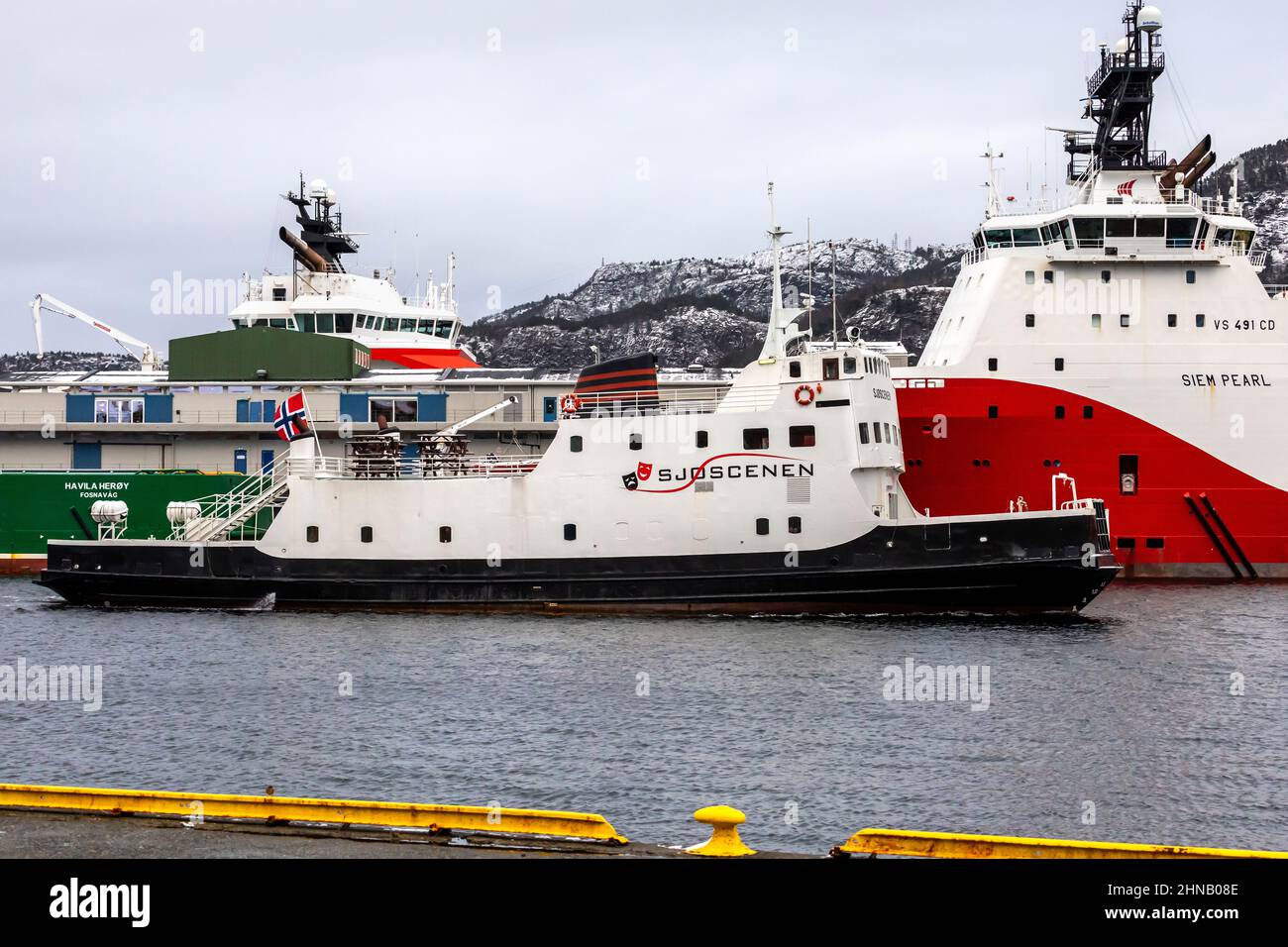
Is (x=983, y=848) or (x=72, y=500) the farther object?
(x=72, y=500)

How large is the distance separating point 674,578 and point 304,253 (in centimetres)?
2755

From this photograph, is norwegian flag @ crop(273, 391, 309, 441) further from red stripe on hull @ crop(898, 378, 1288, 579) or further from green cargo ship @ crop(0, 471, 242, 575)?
red stripe on hull @ crop(898, 378, 1288, 579)

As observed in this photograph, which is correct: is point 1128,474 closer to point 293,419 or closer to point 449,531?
point 449,531

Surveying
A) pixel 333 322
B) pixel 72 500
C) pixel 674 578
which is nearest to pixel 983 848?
pixel 674 578

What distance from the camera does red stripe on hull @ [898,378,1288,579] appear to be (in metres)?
35.2

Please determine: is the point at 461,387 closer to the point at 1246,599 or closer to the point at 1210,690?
the point at 1246,599

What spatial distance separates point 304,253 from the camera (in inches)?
1996

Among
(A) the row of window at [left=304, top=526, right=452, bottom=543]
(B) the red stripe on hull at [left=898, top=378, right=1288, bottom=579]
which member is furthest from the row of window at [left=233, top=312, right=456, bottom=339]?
(B) the red stripe on hull at [left=898, top=378, right=1288, bottom=579]

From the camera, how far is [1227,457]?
117 feet

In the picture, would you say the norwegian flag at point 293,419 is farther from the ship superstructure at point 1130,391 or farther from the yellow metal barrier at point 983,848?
the yellow metal barrier at point 983,848

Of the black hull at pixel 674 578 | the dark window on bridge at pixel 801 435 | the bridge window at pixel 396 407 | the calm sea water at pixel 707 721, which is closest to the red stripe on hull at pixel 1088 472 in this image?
the calm sea water at pixel 707 721

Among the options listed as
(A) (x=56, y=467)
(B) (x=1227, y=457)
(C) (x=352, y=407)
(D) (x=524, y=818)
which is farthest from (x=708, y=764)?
(A) (x=56, y=467)

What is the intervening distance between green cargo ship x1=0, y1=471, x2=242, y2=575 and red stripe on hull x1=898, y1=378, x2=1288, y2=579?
19303 millimetres
